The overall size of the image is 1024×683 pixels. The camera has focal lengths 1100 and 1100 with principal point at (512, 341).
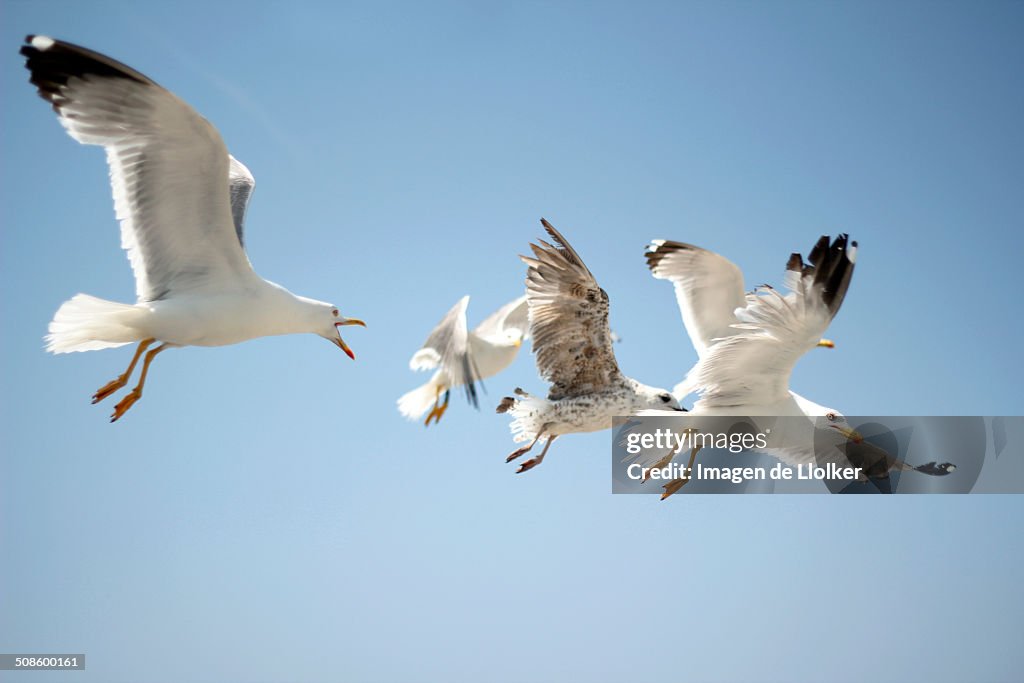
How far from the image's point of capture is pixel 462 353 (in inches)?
260

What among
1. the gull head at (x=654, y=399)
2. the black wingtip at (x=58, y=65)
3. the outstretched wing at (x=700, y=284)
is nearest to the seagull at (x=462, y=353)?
the gull head at (x=654, y=399)

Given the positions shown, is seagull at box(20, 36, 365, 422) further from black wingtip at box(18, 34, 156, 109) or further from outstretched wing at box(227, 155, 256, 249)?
outstretched wing at box(227, 155, 256, 249)

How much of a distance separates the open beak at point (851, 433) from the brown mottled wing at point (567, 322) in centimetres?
151

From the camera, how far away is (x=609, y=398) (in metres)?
5.84

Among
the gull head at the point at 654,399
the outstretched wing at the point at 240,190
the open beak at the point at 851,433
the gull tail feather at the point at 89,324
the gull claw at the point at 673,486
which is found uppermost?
the outstretched wing at the point at 240,190

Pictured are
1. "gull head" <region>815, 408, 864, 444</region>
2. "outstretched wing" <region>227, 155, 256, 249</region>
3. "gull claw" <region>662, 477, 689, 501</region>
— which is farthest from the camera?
"outstretched wing" <region>227, 155, 256, 249</region>

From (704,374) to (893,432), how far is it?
1.37 metres

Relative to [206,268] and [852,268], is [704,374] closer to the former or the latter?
[852,268]

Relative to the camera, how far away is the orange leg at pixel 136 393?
5.52 metres

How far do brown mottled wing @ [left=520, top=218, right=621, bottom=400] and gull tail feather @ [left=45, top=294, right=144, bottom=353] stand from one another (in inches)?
82.8

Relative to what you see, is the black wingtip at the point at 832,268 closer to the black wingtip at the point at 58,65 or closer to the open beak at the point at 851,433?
the open beak at the point at 851,433

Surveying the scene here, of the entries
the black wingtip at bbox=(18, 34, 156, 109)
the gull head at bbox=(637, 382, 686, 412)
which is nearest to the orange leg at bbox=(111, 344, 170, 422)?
the black wingtip at bbox=(18, 34, 156, 109)

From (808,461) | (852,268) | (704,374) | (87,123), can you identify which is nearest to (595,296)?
(704,374)

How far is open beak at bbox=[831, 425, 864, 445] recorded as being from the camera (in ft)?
21.2
